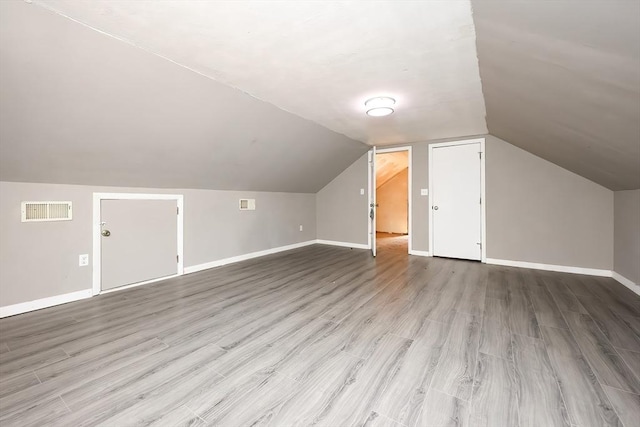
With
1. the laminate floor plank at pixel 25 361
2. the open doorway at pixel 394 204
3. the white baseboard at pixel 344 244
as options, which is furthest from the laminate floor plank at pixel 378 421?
the open doorway at pixel 394 204

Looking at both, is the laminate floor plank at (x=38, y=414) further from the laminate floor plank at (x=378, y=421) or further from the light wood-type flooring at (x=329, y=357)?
the laminate floor plank at (x=378, y=421)

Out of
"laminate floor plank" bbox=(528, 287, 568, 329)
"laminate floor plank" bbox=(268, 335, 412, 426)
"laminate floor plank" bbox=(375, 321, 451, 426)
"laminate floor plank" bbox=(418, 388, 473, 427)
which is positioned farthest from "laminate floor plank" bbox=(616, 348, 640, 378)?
"laminate floor plank" bbox=(268, 335, 412, 426)

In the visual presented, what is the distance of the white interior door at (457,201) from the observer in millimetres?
4508

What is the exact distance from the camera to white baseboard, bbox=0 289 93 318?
241 centimetres

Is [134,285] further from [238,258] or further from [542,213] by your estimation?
[542,213]

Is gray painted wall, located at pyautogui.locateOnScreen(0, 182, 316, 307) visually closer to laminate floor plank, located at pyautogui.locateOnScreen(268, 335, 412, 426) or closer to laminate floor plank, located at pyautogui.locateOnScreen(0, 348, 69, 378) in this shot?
laminate floor plank, located at pyautogui.locateOnScreen(0, 348, 69, 378)

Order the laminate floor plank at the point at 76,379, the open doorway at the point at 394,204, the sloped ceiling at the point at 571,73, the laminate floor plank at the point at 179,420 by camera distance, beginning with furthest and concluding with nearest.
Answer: the open doorway at the point at 394,204
the laminate floor plank at the point at 76,379
the laminate floor plank at the point at 179,420
the sloped ceiling at the point at 571,73

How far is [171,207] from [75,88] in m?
1.90

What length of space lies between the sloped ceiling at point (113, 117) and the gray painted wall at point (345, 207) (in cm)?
208

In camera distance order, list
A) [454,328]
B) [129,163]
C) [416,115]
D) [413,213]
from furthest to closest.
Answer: [413,213], [416,115], [129,163], [454,328]

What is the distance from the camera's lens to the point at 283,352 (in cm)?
186

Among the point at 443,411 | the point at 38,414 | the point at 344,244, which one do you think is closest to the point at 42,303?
the point at 38,414

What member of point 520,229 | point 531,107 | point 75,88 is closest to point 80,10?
point 75,88

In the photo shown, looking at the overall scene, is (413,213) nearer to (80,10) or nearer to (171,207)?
(171,207)
